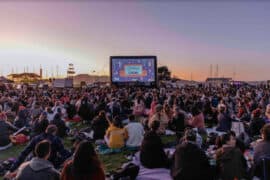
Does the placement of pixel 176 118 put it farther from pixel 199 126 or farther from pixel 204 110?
pixel 204 110

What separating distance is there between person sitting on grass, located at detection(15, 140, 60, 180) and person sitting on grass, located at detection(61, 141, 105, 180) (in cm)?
23

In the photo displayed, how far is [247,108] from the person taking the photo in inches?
507

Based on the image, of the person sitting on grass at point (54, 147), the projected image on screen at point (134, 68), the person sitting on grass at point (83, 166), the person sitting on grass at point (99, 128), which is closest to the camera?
the person sitting on grass at point (83, 166)

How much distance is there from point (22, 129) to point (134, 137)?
4.53 m

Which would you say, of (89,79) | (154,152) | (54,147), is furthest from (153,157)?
(89,79)

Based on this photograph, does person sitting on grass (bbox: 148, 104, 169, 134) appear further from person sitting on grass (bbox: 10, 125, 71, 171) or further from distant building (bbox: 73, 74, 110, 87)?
distant building (bbox: 73, 74, 110, 87)

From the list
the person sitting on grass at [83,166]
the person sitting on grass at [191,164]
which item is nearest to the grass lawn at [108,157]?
the person sitting on grass at [191,164]

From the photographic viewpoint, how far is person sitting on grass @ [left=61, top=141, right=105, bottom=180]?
12.6ft

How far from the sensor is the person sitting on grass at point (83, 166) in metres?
3.86

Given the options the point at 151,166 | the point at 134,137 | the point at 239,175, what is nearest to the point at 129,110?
the point at 134,137

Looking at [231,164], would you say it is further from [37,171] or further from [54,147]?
[54,147]

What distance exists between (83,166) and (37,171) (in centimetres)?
63

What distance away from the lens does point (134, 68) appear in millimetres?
28141

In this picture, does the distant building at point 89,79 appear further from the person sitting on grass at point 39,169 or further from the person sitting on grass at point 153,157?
the person sitting on grass at point 39,169
